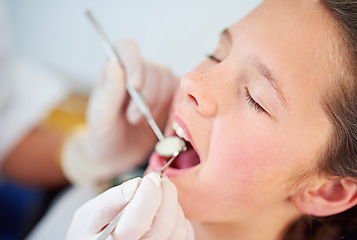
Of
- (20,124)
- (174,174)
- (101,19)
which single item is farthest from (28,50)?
(174,174)

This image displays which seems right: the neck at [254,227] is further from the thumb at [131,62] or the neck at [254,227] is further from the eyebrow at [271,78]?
the thumb at [131,62]

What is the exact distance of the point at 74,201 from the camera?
1.26 metres

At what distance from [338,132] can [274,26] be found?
0.84 ft

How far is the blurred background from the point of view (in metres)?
1.33

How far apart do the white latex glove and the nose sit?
0.17m

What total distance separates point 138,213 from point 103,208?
0.09 metres

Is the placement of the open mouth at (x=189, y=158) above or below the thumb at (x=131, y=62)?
below

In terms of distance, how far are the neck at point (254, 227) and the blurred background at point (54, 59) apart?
524 millimetres

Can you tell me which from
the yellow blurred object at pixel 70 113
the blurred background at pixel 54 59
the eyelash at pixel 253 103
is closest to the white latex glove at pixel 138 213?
the eyelash at pixel 253 103

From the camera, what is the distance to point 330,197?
0.82m

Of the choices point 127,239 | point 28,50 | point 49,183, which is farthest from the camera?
point 28,50

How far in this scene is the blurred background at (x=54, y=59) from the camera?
1.33 m

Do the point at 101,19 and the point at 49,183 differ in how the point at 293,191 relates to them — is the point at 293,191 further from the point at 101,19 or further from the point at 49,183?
the point at 101,19

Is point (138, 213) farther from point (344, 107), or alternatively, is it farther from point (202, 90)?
point (344, 107)
